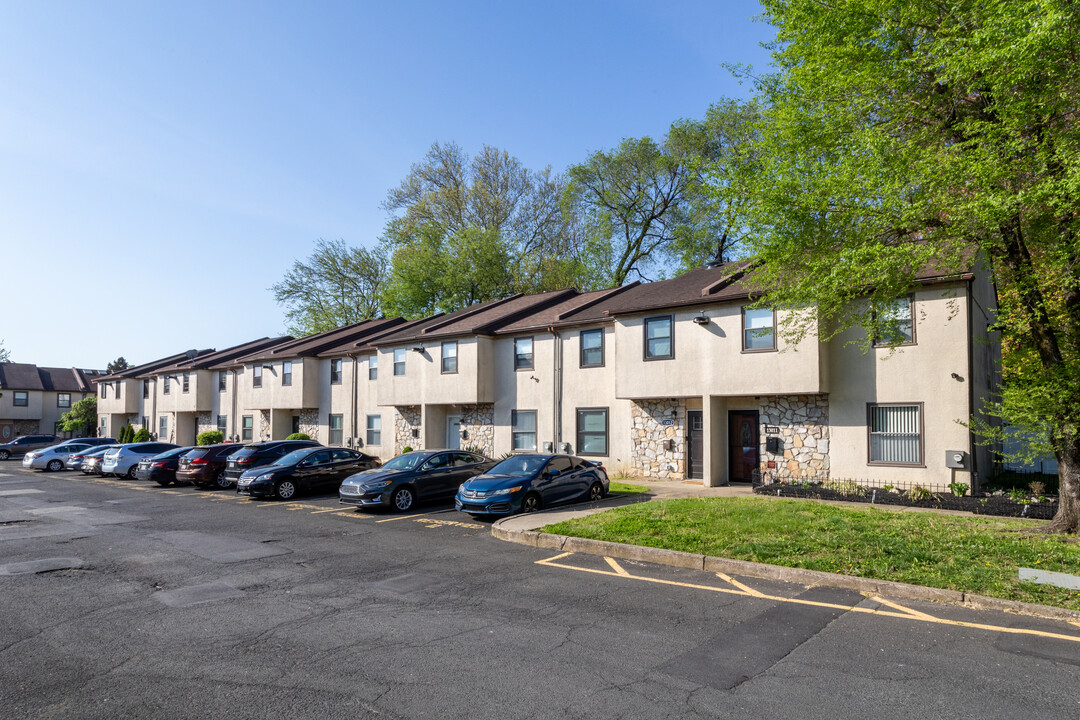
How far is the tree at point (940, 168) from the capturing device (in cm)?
938

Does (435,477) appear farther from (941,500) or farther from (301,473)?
(941,500)

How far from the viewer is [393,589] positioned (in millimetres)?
8555

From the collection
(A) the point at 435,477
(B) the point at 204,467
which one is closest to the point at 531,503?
(A) the point at 435,477

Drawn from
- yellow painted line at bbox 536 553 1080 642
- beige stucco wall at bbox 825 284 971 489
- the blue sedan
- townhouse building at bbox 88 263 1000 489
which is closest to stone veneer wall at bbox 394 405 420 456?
townhouse building at bbox 88 263 1000 489

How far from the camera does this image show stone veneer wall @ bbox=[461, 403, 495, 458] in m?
25.7

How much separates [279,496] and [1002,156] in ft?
60.5

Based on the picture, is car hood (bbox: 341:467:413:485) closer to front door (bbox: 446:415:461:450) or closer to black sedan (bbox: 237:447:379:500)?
black sedan (bbox: 237:447:379:500)

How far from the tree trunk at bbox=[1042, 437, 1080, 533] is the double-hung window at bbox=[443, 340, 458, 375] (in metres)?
19.3

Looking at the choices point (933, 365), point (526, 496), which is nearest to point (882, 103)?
point (933, 365)

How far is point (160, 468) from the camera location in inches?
965

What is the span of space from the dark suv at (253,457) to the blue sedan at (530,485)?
32.2ft

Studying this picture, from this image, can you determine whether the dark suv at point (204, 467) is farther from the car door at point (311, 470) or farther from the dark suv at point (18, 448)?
→ the dark suv at point (18, 448)

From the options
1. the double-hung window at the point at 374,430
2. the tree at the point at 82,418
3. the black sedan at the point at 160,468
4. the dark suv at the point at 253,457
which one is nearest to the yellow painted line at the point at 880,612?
the dark suv at the point at 253,457

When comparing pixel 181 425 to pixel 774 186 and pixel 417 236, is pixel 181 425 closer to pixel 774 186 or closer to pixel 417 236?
pixel 417 236
